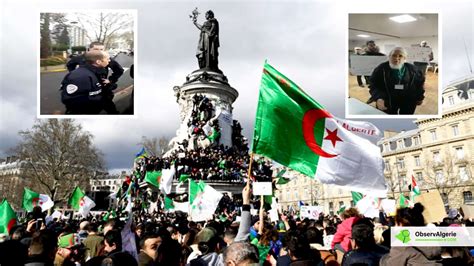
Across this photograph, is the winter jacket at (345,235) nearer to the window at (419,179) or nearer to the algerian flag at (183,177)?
the algerian flag at (183,177)

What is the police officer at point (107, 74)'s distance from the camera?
823 centimetres

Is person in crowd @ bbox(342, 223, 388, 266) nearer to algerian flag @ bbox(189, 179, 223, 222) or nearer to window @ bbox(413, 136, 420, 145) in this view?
algerian flag @ bbox(189, 179, 223, 222)

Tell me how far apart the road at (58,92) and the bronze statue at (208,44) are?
82.3 feet

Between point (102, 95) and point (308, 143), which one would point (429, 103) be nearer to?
point (308, 143)

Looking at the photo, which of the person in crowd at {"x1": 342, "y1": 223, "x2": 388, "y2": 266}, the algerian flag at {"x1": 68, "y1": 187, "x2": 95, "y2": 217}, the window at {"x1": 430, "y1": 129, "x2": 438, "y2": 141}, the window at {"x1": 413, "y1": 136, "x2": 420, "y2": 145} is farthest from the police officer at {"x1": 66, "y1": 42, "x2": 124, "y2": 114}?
the window at {"x1": 413, "y1": 136, "x2": 420, "y2": 145}

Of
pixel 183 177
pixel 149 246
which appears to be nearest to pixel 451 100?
pixel 183 177

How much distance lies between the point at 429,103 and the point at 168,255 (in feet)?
25.1

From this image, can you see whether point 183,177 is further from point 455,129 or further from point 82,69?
point 455,129

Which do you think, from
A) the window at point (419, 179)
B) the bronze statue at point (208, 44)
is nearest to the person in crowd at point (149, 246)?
the bronze statue at point (208, 44)

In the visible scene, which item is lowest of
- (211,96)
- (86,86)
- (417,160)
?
(417,160)

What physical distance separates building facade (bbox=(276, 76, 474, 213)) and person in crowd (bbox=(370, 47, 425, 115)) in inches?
1488

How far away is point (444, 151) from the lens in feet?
181

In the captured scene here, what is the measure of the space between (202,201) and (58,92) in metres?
5.24

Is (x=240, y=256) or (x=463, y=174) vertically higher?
(x=240, y=256)
